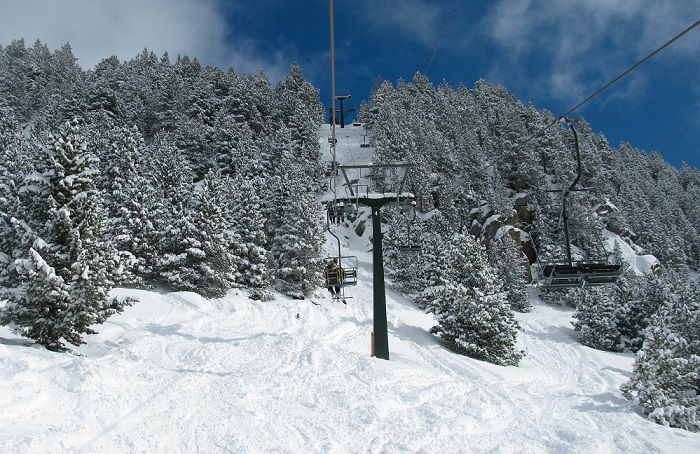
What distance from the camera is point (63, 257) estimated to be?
1409 cm

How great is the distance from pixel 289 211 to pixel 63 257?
893 inches

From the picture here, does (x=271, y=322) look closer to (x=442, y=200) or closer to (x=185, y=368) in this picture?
(x=185, y=368)

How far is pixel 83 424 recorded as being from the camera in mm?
7062

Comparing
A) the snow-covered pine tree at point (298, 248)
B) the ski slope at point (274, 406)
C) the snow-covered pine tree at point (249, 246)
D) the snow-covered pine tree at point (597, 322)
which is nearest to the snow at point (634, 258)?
the snow-covered pine tree at point (597, 322)

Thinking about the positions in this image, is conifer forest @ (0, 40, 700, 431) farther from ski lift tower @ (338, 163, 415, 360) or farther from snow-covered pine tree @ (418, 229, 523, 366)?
ski lift tower @ (338, 163, 415, 360)

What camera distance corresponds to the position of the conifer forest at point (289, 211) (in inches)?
575

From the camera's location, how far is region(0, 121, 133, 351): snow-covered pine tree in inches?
519

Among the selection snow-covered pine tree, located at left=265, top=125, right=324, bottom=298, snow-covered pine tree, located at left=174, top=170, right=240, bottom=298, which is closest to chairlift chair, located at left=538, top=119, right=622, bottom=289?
snow-covered pine tree, located at left=174, top=170, right=240, bottom=298

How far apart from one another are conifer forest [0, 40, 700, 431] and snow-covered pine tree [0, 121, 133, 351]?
6 centimetres

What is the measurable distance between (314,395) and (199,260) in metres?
21.2

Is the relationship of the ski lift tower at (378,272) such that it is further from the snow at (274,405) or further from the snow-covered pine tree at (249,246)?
the snow-covered pine tree at (249,246)

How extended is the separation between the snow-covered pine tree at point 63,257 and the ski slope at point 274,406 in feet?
3.54

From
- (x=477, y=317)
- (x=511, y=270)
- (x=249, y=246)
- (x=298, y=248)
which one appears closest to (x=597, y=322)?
(x=511, y=270)

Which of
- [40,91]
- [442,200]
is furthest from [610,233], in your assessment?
[40,91]
